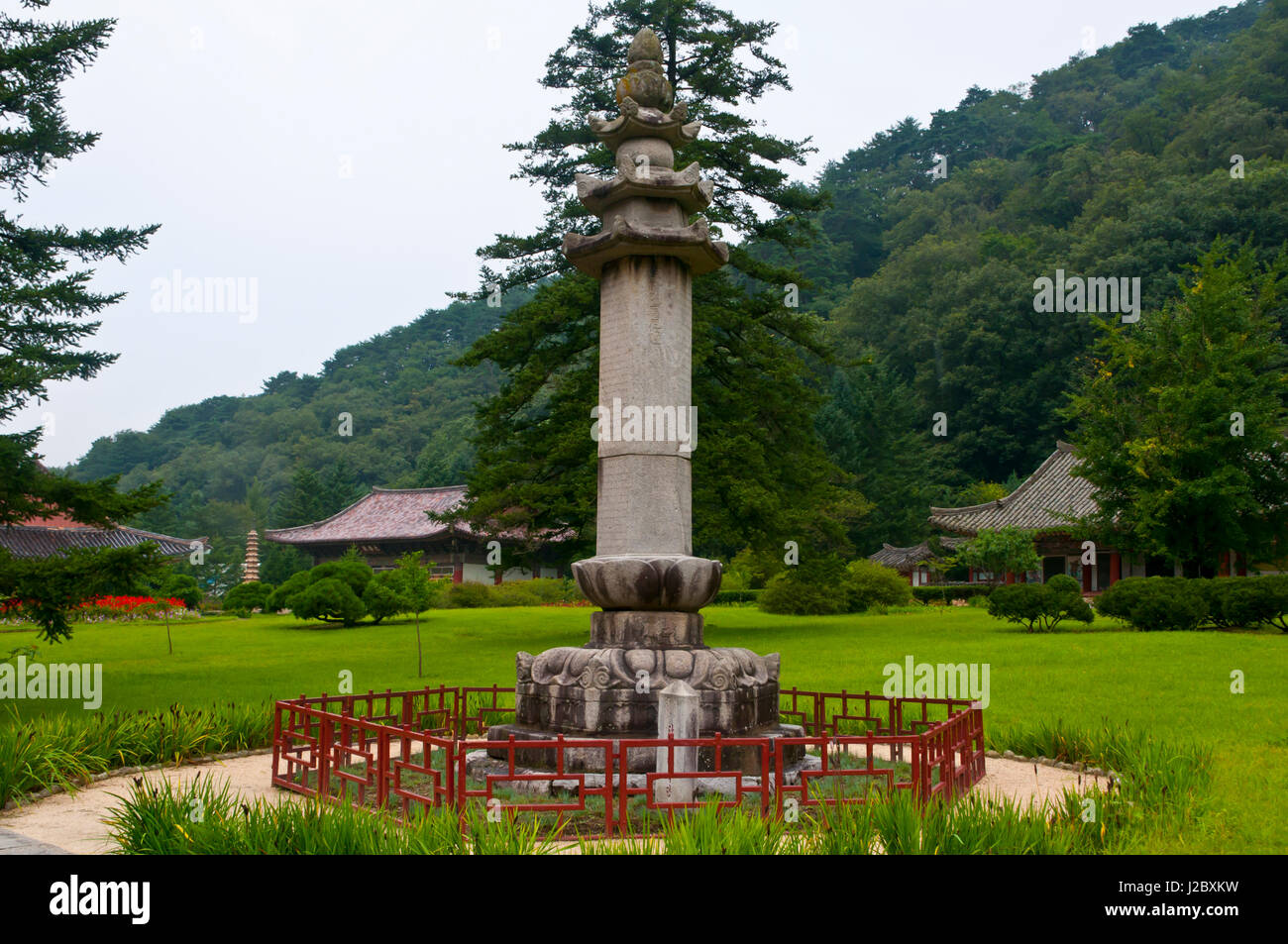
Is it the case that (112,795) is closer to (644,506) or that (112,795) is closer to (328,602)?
(644,506)

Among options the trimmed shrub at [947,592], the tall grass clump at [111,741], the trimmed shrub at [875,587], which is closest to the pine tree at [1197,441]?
the trimmed shrub at [875,587]

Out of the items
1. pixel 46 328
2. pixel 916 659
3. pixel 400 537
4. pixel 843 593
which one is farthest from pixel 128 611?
pixel 916 659

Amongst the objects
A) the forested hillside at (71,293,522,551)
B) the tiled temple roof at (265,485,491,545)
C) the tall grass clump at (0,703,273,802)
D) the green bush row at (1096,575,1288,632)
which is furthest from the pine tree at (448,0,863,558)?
the forested hillside at (71,293,522,551)

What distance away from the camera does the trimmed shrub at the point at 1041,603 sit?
22.9 meters

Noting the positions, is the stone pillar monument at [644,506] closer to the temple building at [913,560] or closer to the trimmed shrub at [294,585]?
the trimmed shrub at [294,585]

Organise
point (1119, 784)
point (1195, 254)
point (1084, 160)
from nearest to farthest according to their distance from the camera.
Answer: point (1119, 784), point (1195, 254), point (1084, 160)

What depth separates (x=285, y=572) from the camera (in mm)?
46688

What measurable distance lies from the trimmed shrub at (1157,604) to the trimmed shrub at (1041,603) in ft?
2.11

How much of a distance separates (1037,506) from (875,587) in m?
6.60

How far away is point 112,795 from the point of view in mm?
7934

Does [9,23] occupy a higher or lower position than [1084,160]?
lower

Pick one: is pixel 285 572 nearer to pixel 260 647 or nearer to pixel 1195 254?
pixel 260 647

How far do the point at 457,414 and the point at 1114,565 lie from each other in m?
47.5

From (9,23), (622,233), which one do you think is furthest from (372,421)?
(622,233)
